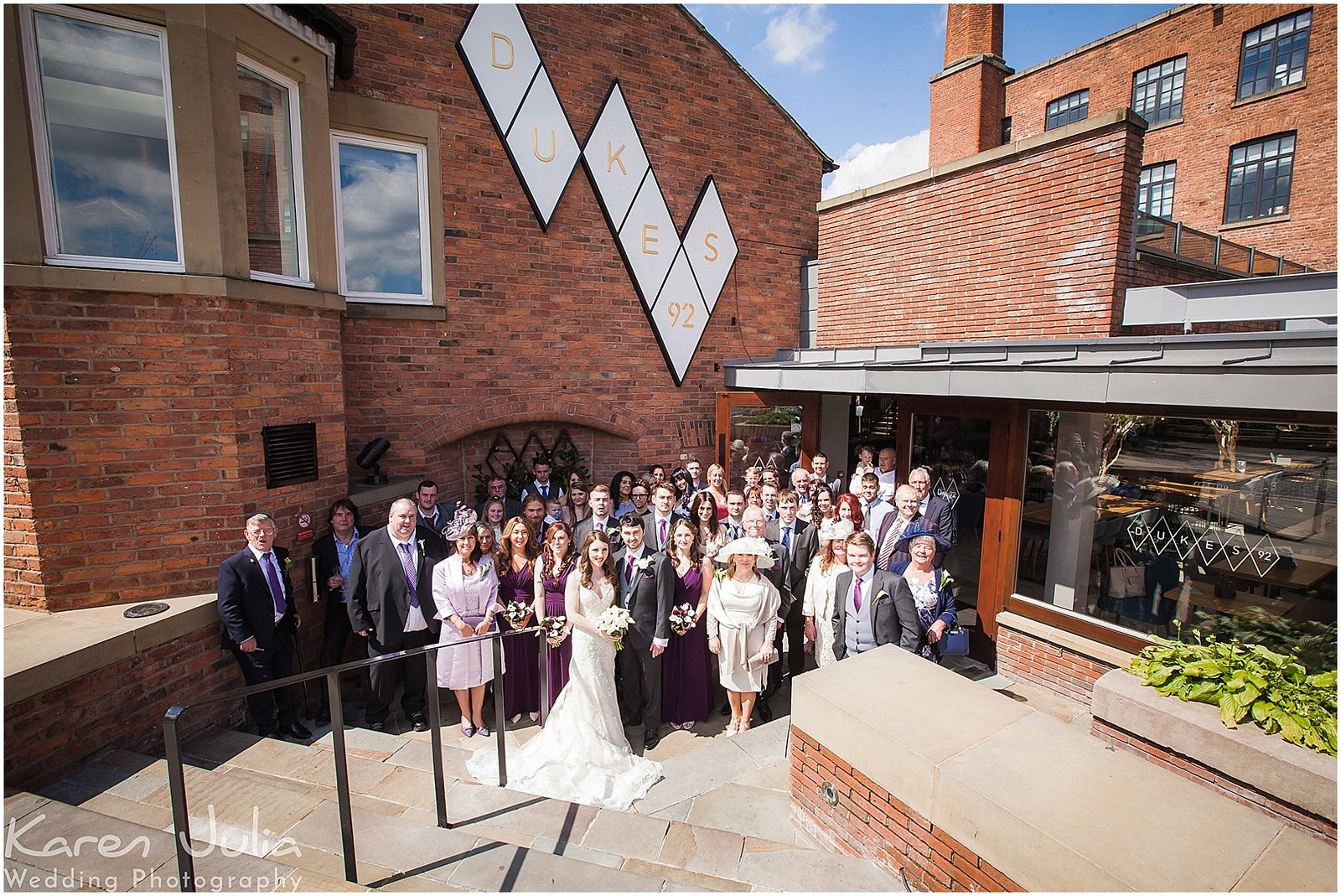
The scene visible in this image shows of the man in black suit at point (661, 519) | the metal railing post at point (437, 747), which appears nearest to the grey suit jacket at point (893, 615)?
the man in black suit at point (661, 519)

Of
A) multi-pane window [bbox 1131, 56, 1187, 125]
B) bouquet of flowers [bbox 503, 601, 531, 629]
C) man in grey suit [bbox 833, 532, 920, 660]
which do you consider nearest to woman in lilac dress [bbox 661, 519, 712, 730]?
man in grey suit [bbox 833, 532, 920, 660]

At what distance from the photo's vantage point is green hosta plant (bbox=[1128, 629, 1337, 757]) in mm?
2908

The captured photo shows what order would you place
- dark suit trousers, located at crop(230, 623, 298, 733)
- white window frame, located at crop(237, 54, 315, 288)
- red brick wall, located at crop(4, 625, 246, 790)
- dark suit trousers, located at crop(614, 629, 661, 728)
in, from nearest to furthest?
red brick wall, located at crop(4, 625, 246, 790) < dark suit trousers, located at crop(230, 623, 298, 733) < dark suit trousers, located at crop(614, 629, 661, 728) < white window frame, located at crop(237, 54, 315, 288)

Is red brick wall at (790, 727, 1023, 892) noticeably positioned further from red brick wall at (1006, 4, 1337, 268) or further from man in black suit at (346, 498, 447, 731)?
red brick wall at (1006, 4, 1337, 268)

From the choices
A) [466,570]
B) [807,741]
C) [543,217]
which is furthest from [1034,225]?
[466,570]

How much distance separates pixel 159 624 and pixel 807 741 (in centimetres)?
442

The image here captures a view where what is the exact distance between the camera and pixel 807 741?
3.54m

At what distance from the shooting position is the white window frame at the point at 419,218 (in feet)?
22.1

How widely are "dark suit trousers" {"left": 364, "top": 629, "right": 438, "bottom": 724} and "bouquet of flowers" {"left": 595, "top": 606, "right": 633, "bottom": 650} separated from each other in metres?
1.56

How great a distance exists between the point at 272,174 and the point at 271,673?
4.21 metres

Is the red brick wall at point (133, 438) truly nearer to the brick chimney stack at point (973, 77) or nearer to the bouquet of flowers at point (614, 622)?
the bouquet of flowers at point (614, 622)

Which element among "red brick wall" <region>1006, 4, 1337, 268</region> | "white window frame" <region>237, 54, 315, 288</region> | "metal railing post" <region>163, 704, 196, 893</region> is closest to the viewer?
"metal railing post" <region>163, 704, 196, 893</region>

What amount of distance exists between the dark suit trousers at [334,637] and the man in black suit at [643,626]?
2.38 meters

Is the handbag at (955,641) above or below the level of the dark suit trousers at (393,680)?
above
